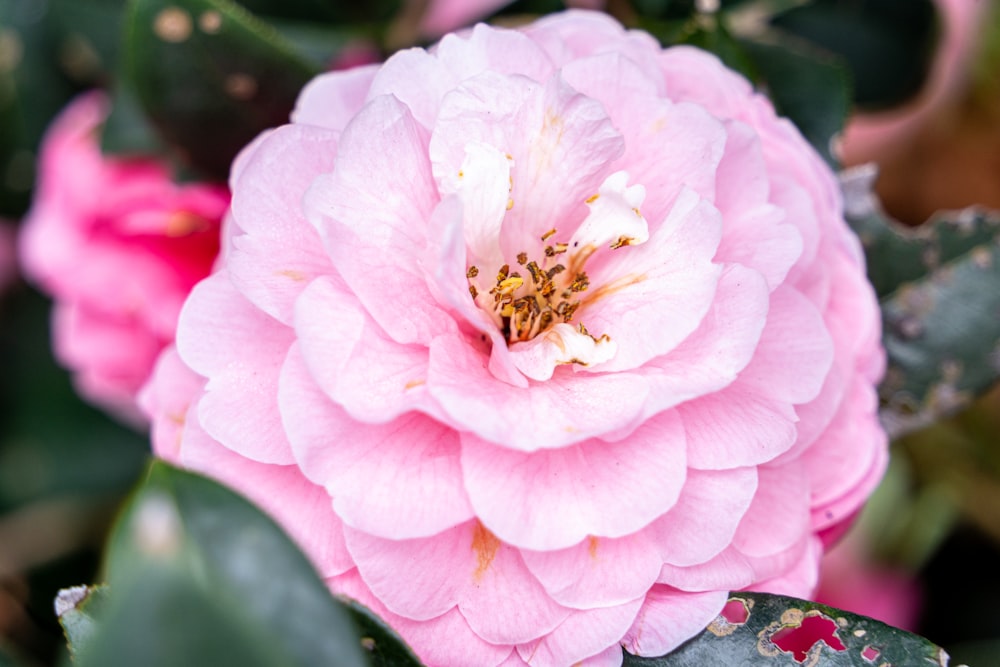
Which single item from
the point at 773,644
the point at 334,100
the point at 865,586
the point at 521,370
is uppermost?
the point at 334,100

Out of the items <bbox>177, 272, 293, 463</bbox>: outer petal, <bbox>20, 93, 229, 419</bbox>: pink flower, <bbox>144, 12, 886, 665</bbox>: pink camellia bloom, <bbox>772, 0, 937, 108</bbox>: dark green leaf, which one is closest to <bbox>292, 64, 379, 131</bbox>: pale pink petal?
<bbox>144, 12, 886, 665</bbox>: pink camellia bloom

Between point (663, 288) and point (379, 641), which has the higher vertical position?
point (663, 288)

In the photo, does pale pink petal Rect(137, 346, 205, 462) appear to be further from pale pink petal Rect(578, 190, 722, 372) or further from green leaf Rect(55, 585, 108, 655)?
pale pink petal Rect(578, 190, 722, 372)

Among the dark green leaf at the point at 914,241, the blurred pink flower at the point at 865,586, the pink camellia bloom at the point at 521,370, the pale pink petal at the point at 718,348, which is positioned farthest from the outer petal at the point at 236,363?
the blurred pink flower at the point at 865,586

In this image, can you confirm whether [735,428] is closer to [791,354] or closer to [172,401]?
[791,354]

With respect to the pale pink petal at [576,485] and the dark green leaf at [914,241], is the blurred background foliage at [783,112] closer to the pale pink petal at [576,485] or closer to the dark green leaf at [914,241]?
the dark green leaf at [914,241]

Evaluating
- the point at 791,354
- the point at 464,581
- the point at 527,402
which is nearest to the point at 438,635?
the point at 464,581
